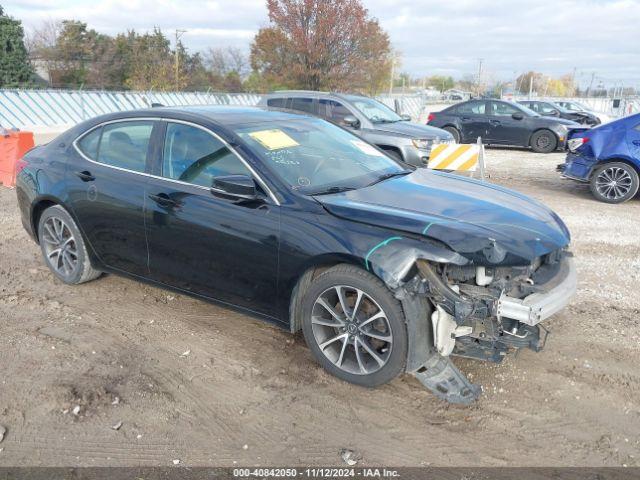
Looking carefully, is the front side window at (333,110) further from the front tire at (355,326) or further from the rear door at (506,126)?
the front tire at (355,326)

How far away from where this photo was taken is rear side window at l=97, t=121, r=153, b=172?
14.7 ft

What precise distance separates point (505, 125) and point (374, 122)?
7.01 m

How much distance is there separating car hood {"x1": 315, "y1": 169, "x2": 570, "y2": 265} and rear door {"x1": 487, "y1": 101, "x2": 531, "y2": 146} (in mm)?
13120

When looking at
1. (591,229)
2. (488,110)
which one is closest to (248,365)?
(591,229)

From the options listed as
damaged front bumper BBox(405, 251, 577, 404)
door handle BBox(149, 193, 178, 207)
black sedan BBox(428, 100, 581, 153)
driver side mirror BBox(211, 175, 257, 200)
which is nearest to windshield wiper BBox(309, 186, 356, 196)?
driver side mirror BBox(211, 175, 257, 200)

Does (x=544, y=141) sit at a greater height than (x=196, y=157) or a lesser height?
lesser

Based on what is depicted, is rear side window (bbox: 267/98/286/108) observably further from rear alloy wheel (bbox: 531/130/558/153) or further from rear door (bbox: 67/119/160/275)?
rear alloy wheel (bbox: 531/130/558/153)

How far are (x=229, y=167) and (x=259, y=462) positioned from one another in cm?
201

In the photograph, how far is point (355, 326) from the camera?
3.56 metres

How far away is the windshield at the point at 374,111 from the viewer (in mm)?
11395

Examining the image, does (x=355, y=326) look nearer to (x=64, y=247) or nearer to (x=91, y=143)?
(x=91, y=143)

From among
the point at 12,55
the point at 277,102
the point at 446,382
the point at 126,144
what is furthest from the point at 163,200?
the point at 12,55

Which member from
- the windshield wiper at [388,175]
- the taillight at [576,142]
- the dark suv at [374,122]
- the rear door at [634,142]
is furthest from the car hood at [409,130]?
the windshield wiper at [388,175]

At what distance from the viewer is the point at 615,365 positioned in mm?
3951
